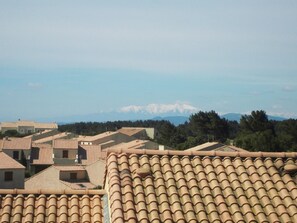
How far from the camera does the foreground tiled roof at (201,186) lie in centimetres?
801

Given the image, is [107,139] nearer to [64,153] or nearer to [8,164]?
[64,153]

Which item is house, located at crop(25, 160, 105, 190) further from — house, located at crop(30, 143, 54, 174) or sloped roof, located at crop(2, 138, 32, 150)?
sloped roof, located at crop(2, 138, 32, 150)

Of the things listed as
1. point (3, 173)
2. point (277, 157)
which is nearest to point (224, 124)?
point (3, 173)

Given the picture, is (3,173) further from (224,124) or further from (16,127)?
(16,127)

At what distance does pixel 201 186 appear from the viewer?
341 inches

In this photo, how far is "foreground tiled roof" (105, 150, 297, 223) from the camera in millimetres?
8008

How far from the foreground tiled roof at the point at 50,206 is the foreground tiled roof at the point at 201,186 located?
0.85 meters

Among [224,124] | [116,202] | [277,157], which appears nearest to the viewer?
[116,202]

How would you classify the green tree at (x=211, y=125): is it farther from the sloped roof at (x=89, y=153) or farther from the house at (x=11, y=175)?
the house at (x=11, y=175)

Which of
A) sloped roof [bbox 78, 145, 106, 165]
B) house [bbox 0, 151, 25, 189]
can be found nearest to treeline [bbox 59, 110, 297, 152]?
sloped roof [bbox 78, 145, 106, 165]

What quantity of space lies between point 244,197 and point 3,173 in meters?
39.2

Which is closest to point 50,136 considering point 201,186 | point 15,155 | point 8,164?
point 15,155

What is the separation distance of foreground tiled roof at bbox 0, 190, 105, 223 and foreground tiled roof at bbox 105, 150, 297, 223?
0.85 meters

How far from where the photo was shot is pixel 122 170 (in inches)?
348
